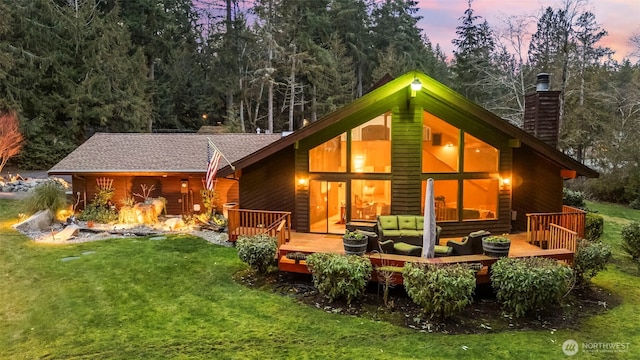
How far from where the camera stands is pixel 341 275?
23.2 feet

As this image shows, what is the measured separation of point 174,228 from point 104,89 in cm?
1724

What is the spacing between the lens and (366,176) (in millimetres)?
10055

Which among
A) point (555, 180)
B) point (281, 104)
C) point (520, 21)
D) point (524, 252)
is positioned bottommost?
point (524, 252)

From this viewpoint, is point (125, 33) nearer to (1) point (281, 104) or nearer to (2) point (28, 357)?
(1) point (281, 104)

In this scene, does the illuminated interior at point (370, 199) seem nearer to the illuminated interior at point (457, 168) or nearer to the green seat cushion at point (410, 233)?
the illuminated interior at point (457, 168)

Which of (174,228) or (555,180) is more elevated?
(555,180)

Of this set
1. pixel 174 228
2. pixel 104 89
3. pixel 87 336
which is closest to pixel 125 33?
pixel 104 89

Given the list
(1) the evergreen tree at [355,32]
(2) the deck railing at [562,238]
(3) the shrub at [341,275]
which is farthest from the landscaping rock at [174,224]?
(1) the evergreen tree at [355,32]

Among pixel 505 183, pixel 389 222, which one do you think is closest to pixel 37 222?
pixel 389 222

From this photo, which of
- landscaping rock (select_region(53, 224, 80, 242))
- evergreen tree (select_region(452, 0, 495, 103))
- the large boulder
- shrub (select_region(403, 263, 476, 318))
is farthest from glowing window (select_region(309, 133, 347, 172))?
evergreen tree (select_region(452, 0, 495, 103))

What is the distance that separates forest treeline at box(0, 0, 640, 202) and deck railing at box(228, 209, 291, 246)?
54.8ft

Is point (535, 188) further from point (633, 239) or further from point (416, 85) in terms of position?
point (416, 85)

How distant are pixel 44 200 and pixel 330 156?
32.8 ft

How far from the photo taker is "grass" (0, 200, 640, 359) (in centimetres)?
558
